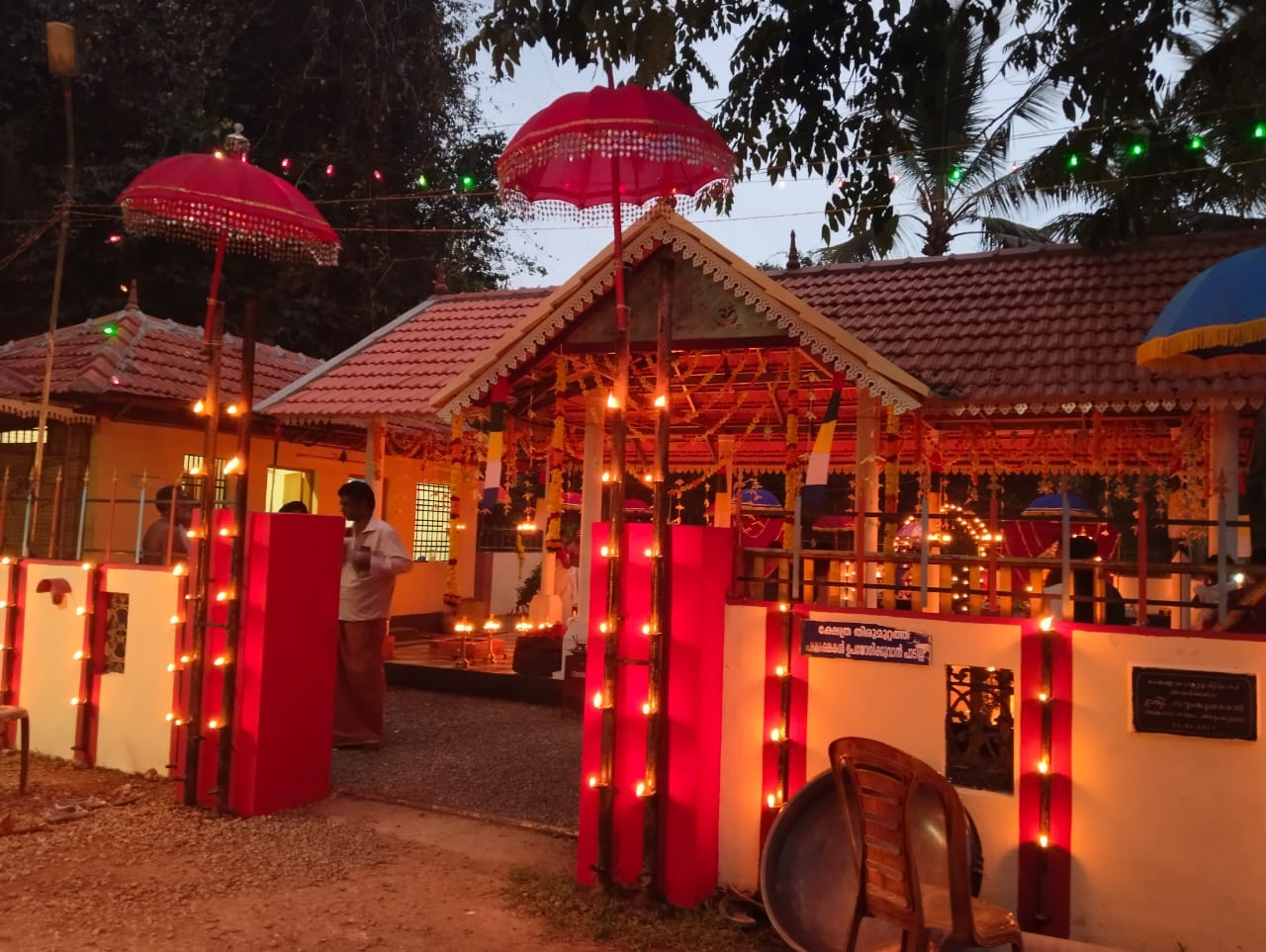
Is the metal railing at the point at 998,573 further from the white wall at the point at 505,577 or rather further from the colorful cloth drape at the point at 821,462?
the white wall at the point at 505,577

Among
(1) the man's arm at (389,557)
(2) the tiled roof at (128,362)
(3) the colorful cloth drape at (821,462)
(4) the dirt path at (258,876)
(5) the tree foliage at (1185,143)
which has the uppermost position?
(5) the tree foliage at (1185,143)

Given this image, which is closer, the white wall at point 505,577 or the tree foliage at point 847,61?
the tree foliage at point 847,61

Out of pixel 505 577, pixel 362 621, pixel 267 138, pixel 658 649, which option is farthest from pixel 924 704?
pixel 267 138

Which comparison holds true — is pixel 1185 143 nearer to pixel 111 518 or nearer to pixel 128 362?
pixel 111 518

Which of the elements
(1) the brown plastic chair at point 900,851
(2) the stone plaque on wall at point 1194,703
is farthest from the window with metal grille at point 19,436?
(2) the stone plaque on wall at point 1194,703

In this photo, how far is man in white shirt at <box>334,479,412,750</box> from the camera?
25.3 feet

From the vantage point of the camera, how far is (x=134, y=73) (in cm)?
1658

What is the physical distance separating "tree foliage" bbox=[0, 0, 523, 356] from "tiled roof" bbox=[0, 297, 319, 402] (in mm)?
3348

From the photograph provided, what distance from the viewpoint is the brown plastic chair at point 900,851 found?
10.8ft

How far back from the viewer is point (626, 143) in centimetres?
479

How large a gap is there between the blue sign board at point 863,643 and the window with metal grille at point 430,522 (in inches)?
446

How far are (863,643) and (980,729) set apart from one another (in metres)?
0.63

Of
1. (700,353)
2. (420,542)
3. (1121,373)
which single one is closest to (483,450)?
(420,542)

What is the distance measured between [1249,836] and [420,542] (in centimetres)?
1288
